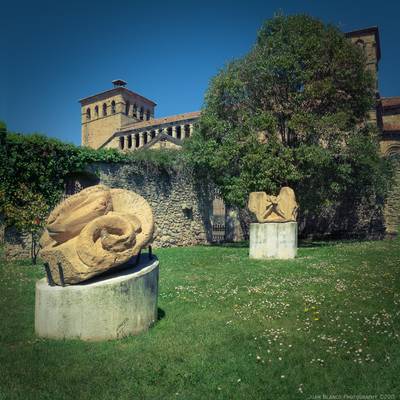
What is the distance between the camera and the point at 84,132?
66.9m

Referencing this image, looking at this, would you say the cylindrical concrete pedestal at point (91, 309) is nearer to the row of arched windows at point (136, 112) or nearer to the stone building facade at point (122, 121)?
the stone building facade at point (122, 121)

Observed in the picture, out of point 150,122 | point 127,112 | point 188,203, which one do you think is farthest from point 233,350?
point 127,112

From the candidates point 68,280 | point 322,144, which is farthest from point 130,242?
point 322,144

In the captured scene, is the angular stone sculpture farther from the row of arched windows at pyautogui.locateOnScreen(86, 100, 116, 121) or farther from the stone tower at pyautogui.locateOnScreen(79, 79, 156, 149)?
the row of arched windows at pyautogui.locateOnScreen(86, 100, 116, 121)

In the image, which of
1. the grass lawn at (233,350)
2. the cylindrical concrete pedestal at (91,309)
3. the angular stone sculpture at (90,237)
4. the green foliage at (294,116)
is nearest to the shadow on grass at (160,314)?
the grass lawn at (233,350)

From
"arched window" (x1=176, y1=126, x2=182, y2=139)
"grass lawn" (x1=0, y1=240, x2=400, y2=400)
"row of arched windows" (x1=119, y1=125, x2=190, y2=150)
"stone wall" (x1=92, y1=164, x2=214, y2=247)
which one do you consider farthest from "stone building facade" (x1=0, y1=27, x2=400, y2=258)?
"row of arched windows" (x1=119, y1=125, x2=190, y2=150)

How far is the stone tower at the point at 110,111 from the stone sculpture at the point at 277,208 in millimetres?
48771

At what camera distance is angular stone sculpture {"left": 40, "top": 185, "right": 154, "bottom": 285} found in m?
4.72

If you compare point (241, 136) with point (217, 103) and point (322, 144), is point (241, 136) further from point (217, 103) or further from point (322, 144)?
point (322, 144)

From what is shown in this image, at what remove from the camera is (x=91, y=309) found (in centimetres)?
455

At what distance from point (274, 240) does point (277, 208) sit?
3.53ft

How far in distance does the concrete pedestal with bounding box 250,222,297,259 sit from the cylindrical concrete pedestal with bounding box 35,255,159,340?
752cm

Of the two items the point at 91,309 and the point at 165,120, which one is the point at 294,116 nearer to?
the point at 91,309

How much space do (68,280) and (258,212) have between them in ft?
26.9
